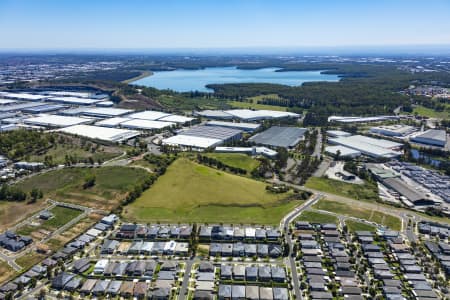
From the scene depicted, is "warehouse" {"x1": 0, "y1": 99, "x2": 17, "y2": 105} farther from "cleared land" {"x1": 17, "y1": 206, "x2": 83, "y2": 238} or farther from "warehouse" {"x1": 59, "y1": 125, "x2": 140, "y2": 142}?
"cleared land" {"x1": 17, "y1": 206, "x2": 83, "y2": 238}

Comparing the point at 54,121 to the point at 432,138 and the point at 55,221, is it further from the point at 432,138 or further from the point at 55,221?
the point at 432,138

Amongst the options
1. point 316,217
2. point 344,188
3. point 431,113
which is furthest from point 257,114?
point 316,217

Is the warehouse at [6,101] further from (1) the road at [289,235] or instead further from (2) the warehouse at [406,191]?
(2) the warehouse at [406,191]

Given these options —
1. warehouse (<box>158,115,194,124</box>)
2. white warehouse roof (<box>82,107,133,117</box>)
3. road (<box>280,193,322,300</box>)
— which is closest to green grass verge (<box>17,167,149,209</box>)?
road (<box>280,193,322,300</box>)

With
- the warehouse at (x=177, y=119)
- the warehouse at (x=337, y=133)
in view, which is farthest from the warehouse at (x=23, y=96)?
the warehouse at (x=337, y=133)

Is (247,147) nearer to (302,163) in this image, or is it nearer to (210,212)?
(302,163)

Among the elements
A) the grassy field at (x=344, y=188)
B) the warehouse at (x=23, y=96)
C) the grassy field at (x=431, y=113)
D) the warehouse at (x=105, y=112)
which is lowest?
the grassy field at (x=344, y=188)

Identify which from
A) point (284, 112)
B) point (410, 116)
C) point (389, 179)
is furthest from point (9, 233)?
point (410, 116)
